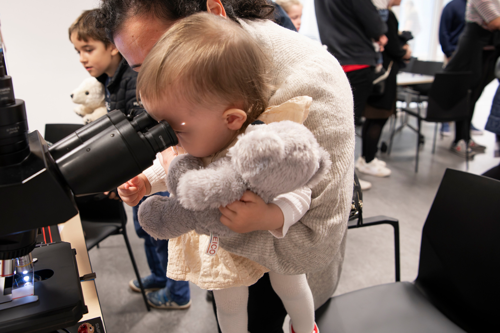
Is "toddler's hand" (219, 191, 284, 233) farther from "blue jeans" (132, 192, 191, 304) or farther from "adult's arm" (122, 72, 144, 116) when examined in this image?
"blue jeans" (132, 192, 191, 304)

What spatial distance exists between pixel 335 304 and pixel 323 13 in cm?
205

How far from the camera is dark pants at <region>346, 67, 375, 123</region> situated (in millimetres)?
2510

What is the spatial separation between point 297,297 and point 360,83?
2.04 metres

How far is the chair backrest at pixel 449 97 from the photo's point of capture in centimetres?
297

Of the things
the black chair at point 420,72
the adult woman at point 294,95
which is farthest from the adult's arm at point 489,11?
the adult woman at point 294,95

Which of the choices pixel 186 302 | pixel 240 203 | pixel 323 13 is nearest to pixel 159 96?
pixel 240 203

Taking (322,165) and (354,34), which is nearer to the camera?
(322,165)

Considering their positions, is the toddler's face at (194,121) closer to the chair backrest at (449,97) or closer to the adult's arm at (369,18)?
the adult's arm at (369,18)

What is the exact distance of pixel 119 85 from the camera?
1469mm

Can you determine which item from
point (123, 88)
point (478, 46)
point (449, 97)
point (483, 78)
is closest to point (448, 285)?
point (123, 88)

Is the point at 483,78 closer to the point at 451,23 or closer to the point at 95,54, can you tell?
the point at 451,23

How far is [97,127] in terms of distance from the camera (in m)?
0.50

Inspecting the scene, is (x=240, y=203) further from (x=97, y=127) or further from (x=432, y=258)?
(x=432, y=258)

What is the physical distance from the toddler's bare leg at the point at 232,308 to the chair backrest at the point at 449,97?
2864 mm
